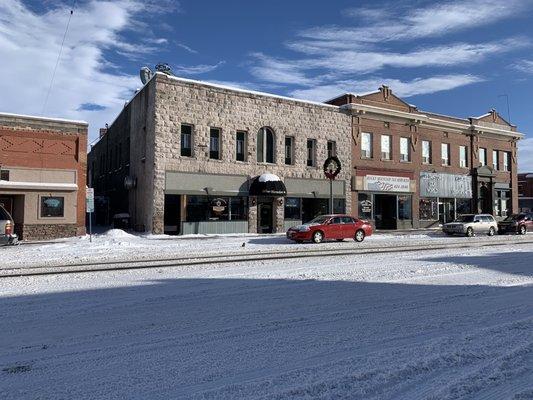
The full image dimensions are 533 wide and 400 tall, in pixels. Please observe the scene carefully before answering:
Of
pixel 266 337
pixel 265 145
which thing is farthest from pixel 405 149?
pixel 266 337

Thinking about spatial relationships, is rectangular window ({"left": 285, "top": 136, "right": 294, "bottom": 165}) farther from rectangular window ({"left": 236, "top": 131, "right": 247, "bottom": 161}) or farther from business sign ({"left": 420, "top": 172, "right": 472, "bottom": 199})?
business sign ({"left": 420, "top": 172, "right": 472, "bottom": 199})

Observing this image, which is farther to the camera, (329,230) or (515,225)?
(515,225)

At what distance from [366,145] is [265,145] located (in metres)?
8.77

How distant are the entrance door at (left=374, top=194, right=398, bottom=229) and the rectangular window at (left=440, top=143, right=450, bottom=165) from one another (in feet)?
22.7

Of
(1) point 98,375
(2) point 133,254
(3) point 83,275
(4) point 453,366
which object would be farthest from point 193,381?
(2) point 133,254

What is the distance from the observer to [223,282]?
415 inches

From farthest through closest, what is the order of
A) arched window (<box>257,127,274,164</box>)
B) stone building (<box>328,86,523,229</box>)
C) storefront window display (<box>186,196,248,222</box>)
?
stone building (<box>328,86,523,229</box>) → arched window (<box>257,127,274,164</box>) → storefront window display (<box>186,196,248,222</box>)

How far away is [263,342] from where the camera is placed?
19.6 ft

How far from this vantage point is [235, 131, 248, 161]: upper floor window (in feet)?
97.0

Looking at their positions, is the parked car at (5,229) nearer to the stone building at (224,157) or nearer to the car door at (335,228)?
the stone building at (224,157)

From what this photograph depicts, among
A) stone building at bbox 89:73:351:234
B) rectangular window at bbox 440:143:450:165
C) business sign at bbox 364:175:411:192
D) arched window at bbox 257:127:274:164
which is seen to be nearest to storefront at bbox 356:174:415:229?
business sign at bbox 364:175:411:192

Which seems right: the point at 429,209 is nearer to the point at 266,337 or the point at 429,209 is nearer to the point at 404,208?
the point at 404,208

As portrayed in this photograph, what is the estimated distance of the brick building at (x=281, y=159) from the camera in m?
27.4

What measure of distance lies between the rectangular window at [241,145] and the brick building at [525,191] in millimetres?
62245
